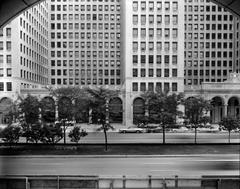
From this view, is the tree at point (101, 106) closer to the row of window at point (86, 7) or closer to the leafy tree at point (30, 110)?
the leafy tree at point (30, 110)

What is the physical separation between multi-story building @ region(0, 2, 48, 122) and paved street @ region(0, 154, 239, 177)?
26.4 m

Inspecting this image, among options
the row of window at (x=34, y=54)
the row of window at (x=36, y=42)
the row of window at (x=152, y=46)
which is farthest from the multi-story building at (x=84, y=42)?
the row of window at (x=152, y=46)

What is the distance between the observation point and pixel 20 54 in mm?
46000

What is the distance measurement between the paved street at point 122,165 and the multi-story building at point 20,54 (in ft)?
86.6

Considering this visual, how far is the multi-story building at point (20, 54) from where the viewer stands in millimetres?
44656

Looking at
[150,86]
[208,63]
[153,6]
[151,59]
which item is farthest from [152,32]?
[208,63]

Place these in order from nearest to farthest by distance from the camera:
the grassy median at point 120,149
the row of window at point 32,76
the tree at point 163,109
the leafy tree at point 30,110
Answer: the grassy median at point 120,149, the leafy tree at point 30,110, the tree at point 163,109, the row of window at point 32,76

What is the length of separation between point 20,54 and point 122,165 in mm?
40246

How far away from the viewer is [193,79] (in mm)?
68438

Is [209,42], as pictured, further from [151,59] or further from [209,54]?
[151,59]

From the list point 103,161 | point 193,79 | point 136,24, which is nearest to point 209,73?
point 193,79

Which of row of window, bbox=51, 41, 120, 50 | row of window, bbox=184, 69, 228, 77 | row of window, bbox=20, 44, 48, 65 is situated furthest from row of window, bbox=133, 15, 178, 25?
row of window, bbox=184, 69, 228, 77

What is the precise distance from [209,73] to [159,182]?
2551 inches

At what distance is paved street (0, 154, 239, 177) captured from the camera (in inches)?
540
